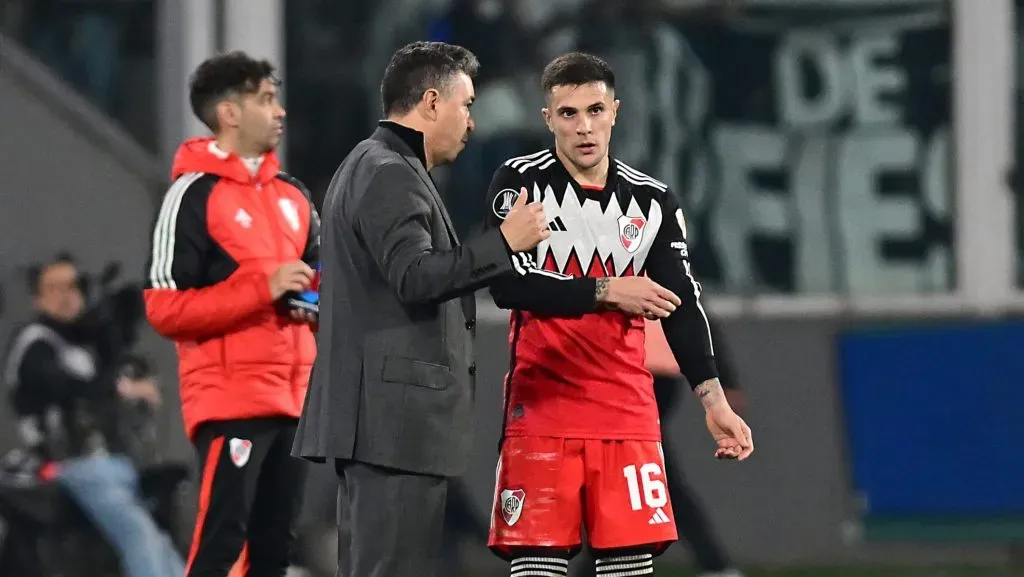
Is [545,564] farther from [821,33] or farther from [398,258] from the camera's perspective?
[821,33]

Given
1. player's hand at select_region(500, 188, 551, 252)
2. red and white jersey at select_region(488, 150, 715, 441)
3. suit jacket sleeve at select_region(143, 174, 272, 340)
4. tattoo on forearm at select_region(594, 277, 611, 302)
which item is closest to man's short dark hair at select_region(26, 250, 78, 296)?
suit jacket sleeve at select_region(143, 174, 272, 340)

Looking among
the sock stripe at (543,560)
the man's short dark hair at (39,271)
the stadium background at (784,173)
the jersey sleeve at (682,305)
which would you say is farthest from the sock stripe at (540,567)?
the stadium background at (784,173)

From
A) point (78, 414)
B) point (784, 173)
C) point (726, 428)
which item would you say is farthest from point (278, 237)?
point (784, 173)

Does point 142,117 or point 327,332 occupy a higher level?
point 142,117

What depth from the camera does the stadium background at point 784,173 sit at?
9.96 meters

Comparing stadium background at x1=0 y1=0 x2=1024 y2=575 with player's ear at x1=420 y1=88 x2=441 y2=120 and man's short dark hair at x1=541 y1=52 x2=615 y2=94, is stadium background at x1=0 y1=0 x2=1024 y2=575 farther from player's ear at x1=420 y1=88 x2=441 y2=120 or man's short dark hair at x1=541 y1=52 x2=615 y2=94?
player's ear at x1=420 y1=88 x2=441 y2=120

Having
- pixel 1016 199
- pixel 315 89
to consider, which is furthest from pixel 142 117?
pixel 1016 199

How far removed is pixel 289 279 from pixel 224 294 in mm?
212

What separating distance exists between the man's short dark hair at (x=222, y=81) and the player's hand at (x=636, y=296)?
169cm

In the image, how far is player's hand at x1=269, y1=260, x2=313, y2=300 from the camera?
565 cm

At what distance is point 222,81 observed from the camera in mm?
6031

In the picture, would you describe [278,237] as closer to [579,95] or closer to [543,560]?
[579,95]

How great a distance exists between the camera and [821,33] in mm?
10406

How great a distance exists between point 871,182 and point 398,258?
21.1 ft
